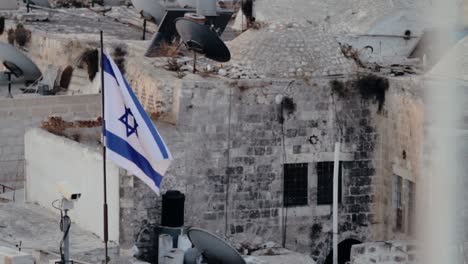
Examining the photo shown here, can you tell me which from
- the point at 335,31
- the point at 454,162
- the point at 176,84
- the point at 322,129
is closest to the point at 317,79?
the point at 322,129

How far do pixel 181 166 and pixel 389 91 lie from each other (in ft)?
12.0

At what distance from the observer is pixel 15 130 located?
2850 cm

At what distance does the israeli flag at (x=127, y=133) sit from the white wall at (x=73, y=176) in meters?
1.64

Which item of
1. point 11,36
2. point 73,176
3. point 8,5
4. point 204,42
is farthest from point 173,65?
point 8,5

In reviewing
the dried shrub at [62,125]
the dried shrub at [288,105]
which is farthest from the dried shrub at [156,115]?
the dried shrub at [288,105]

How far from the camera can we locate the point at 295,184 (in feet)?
81.7

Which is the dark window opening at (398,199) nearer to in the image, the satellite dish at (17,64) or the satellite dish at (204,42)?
the satellite dish at (204,42)

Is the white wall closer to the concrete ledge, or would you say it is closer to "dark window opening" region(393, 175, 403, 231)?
the concrete ledge

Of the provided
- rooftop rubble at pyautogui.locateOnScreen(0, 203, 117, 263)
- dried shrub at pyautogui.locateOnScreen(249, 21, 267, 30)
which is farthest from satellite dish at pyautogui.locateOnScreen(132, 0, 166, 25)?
rooftop rubble at pyautogui.locateOnScreen(0, 203, 117, 263)

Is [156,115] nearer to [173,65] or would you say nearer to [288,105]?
[173,65]

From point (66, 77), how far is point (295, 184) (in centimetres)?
858

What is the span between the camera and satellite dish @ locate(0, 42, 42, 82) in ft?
104

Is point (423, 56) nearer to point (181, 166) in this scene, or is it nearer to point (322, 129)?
point (322, 129)

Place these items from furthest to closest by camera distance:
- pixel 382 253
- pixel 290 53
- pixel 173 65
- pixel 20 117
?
pixel 20 117, pixel 173 65, pixel 290 53, pixel 382 253
